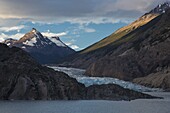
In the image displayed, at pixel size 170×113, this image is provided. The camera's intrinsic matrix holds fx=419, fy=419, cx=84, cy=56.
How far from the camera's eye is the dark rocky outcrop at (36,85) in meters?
80.5

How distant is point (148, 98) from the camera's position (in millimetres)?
90438

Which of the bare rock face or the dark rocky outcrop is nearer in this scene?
the bare rock face

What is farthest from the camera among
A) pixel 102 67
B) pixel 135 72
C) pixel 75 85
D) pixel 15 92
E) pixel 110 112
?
pixel 102 67

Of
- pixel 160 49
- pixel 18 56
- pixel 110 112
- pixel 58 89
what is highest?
pixel 160 49

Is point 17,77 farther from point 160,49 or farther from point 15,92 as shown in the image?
point 160,49

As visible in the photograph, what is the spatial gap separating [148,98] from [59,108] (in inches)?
1212

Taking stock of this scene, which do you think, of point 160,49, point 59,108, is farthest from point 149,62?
point 59,108

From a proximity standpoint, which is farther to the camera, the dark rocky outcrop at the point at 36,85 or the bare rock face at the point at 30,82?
the dark rocky outcrop at the point at 36,85

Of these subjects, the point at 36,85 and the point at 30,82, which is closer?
the point at 30,82

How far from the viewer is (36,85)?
81625mm

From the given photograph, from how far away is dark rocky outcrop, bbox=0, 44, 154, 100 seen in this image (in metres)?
80.5

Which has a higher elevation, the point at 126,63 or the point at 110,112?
the point at 126,63

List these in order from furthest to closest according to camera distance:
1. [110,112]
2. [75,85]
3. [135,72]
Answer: [135,72], [75,85], [110,112]

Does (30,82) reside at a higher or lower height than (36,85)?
higher
